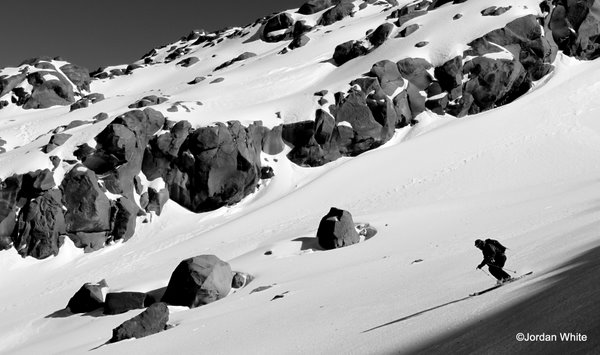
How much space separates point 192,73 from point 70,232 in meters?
56.9

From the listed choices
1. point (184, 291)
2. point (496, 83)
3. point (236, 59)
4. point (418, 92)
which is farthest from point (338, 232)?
point (236, 59)

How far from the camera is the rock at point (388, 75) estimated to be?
174ft

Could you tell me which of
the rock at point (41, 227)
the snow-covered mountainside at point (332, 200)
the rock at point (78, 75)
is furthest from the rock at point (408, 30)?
the rock at point (78, 75)

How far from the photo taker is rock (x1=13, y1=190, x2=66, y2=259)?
39969 millimetres

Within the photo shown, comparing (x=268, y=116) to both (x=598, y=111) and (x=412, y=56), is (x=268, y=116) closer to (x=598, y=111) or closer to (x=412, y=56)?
(x=412, y=56)

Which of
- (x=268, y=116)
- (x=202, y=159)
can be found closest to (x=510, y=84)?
(x=268, y=116)

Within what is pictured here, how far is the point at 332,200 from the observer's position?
39.5 m

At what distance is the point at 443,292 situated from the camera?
12039 mm

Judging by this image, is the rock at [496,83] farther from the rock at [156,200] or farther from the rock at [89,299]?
the rock at [89,299]

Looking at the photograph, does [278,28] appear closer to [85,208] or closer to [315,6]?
[315,6]

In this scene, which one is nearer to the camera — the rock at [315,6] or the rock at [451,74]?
the rock at [451,74]

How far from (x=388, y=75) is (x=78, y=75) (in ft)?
212

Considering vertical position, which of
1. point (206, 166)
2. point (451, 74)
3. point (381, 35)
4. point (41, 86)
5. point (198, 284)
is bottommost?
point (206, 166)

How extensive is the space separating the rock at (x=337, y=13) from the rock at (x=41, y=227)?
72.5m
